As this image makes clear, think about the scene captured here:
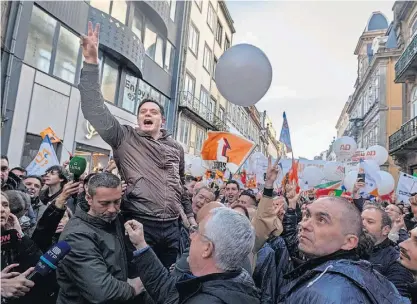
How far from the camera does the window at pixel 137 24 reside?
648 inches

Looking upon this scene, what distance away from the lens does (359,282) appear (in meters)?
1.64

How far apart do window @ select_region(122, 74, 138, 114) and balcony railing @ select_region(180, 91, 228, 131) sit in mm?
5427

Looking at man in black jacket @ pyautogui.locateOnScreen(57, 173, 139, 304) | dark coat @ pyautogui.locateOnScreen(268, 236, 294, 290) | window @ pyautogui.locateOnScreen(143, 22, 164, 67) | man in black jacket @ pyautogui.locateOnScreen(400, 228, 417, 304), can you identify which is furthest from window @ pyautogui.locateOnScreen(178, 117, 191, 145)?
man in black jacket @ pyautogui.locateOnScreen(400, 228, 417, 304)

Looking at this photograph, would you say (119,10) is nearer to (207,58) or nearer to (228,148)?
(228,148)

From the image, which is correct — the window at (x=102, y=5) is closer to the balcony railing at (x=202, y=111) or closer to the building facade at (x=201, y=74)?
the building facade at (x=201, y=74)

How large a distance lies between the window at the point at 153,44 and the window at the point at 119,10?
2.30 meters

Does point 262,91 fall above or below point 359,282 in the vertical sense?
above

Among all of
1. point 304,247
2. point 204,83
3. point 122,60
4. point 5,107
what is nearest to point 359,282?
point 304,247

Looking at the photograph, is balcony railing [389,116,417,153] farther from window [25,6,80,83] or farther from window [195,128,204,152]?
window [25,6,80,83]

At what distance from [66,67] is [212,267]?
12.2m

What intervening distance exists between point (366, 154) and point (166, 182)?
41.0 feet

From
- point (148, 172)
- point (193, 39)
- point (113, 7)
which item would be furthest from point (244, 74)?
point (193, 39)

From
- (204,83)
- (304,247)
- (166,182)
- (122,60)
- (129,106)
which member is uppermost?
(204,83)

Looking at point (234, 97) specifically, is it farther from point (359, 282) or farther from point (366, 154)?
point (366, 154)
